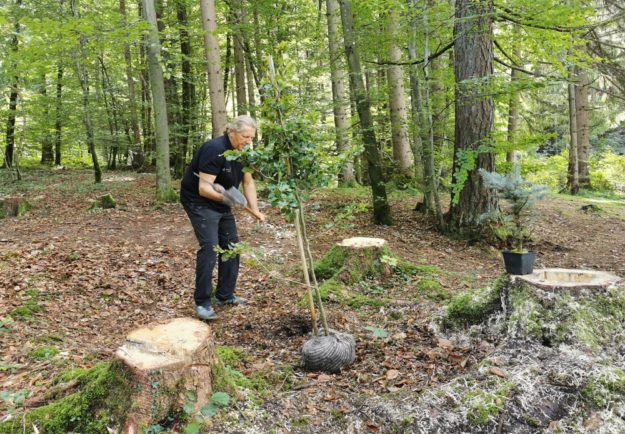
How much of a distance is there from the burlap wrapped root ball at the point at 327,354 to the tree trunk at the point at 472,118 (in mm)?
3975

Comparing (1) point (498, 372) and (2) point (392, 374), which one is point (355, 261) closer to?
(2) point (392, 374)

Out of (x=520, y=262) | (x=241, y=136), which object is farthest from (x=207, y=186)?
(x=520, y=262)

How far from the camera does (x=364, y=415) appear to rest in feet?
8.36

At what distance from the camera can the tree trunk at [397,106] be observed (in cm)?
799

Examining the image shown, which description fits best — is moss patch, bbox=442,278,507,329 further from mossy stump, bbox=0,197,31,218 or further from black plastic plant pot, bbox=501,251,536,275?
mossy stump, bbox=0,197,31,218

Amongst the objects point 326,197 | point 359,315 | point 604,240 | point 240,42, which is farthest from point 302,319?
point 240,42

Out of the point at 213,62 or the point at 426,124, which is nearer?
the point at 426,124

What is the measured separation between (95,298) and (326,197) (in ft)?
19.6

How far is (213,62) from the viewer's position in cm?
789

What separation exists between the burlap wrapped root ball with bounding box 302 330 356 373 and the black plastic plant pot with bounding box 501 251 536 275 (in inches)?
56.1

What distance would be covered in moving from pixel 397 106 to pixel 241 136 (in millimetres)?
6181

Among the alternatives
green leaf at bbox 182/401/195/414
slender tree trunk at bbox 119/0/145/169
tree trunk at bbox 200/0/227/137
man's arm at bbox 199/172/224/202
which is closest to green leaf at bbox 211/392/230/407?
green leaf at bbox 182/401/195/414

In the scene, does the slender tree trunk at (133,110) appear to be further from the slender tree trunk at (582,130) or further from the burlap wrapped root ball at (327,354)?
the slender tree trunk at (582,130)

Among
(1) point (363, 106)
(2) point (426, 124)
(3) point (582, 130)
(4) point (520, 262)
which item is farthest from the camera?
(3) point (582, 130)
